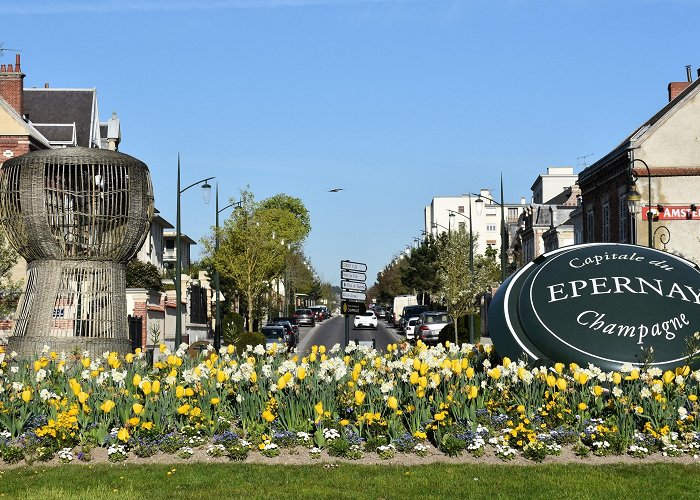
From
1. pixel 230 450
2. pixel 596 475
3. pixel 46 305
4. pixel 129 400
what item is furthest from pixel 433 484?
pixel 46 305

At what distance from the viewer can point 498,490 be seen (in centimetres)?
979

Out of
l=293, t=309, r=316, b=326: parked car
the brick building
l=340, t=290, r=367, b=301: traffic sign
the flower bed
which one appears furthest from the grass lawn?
l=293, t=309, r=316, b=326: parked car

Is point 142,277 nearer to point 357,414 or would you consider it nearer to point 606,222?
point 606,222

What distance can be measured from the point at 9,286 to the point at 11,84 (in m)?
16.6

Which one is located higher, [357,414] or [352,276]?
[352,276]

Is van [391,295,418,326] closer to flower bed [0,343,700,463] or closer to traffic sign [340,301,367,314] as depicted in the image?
traffic sign [340,301,367,314]

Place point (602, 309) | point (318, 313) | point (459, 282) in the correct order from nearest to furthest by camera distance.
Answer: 1. point (602, 309)
2. point (459, 282)
3. point (318, 313)

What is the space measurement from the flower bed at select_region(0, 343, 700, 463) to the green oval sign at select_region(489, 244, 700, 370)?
2.33 feet

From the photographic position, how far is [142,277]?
61188mm

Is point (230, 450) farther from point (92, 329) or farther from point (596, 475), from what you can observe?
point (92, 329)

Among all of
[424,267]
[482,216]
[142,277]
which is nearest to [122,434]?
[142,277]

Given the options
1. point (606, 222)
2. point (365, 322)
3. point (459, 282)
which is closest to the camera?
point (459, 282)

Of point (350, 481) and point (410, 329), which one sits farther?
point (410, 329)

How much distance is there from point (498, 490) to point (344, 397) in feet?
9.64
